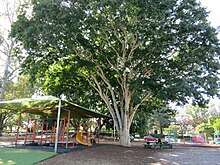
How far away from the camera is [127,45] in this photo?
44.0 ft

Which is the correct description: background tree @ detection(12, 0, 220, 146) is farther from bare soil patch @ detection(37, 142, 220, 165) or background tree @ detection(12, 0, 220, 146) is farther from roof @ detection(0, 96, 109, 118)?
bare soil patch @ detection(37, 142, 220, 165)

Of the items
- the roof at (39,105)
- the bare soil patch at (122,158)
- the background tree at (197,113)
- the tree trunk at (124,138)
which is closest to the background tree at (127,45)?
the tree trunk at (124,138)

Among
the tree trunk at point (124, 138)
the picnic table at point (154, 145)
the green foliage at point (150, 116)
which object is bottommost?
the picnic table at point (154, 145)

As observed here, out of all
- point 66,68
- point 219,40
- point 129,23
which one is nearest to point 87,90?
point 66,68

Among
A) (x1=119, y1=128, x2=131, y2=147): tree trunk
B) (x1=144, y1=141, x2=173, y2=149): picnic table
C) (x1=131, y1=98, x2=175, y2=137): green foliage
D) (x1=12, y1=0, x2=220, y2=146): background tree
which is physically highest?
(x1=12, y1=0, x2=220, y2=146): background tree

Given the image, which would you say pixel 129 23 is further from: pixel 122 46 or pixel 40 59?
pixel 40 59

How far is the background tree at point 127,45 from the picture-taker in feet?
33.2

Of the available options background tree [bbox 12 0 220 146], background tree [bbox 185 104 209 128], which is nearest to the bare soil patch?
background tree [bbox 12 0 220 146]

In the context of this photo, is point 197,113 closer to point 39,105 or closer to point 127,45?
point 127,45

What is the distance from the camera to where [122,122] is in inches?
567

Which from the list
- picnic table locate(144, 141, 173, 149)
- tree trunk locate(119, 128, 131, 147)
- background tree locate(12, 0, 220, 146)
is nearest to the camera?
background tree locate(12, 0, 220, 146)

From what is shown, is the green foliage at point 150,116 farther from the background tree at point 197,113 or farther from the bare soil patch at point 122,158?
the background tree at point 197,113

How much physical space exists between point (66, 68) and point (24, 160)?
8517mm

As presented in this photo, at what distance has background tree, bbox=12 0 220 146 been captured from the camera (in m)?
10.1
